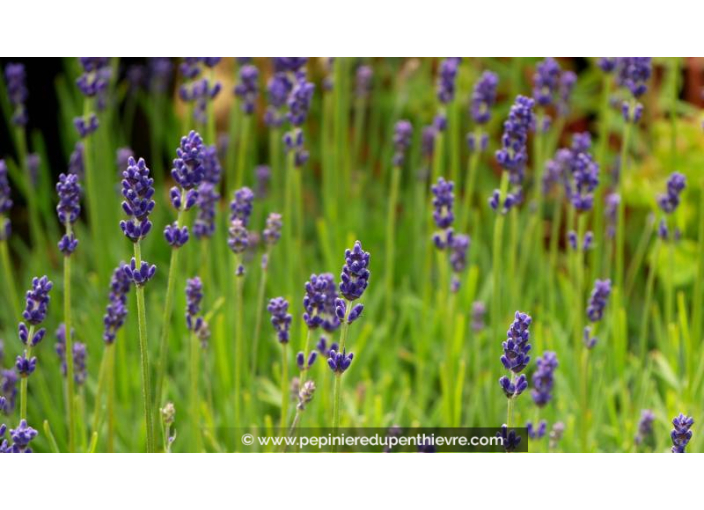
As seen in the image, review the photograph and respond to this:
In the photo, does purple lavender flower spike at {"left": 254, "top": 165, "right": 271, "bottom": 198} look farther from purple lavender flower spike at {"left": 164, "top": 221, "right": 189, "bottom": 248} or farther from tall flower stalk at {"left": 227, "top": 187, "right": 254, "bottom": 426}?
purple lavender flower spike at {"left": 164, "top": 221, "right": 189, "bottom": 248}

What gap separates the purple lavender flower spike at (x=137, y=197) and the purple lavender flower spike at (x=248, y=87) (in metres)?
1.23

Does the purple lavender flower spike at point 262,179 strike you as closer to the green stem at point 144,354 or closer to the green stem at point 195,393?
the green stem at point 195,393

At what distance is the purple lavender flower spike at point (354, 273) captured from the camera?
1.66 meters

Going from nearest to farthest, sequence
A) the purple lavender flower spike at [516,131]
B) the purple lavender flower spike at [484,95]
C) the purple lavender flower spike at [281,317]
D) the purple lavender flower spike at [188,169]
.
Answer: the purple lavender flower spike at [188,169], the purple lavender flower spike at [281,317], the purple lavender flower spike at [516,131], the purple lavender flower spike at [484,95]

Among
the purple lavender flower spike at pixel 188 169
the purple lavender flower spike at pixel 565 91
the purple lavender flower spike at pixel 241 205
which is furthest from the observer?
the purple lavender flower spike at pixel 565 91

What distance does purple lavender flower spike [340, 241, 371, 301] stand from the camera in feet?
5.46

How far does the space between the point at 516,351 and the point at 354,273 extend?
35cm

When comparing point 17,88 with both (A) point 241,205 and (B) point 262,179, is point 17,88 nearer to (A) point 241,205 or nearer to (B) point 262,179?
(B) point 262,179

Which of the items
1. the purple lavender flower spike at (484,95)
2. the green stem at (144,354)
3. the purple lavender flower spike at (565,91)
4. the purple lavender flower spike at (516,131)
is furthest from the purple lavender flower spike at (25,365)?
the purple lavender flower spike at (565,91)

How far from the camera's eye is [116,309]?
86.2 inches

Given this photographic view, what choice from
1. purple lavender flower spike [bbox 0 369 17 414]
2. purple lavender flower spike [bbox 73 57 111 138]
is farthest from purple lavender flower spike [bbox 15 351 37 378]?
purple lavender flower spike [bbox 73 57 111 138]

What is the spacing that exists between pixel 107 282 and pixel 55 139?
5.77 feet

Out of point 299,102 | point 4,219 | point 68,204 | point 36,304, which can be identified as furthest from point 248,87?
point 36,304
